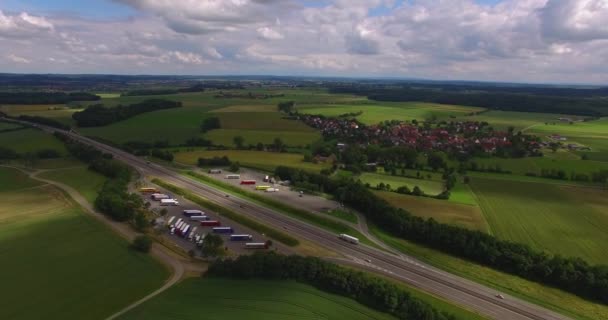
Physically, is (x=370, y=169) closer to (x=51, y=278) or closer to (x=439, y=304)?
(x=439, y=304)

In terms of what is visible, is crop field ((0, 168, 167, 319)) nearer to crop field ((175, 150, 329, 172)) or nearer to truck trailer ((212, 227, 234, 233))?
truck trailer ((212, 227, 234, 233))

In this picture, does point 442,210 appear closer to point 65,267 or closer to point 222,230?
point 222,230

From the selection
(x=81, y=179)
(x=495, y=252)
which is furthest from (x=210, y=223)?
(x=495, y=252)

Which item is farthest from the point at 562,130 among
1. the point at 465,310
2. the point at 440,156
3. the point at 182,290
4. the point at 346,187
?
the point at 182,290

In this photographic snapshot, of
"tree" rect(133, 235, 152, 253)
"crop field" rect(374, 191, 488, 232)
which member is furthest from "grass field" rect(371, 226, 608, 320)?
"tree" rect(133, 235, 152, 253)

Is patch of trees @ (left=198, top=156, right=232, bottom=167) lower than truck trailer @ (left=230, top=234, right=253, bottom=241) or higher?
higher

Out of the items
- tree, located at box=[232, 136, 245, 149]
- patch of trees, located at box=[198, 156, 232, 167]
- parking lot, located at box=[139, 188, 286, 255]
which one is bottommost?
parking lot, located at box=[139, 188, 286, 255]

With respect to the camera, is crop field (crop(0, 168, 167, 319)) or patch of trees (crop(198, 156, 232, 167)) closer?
crop field (crop(0, 168, 167, 319))
